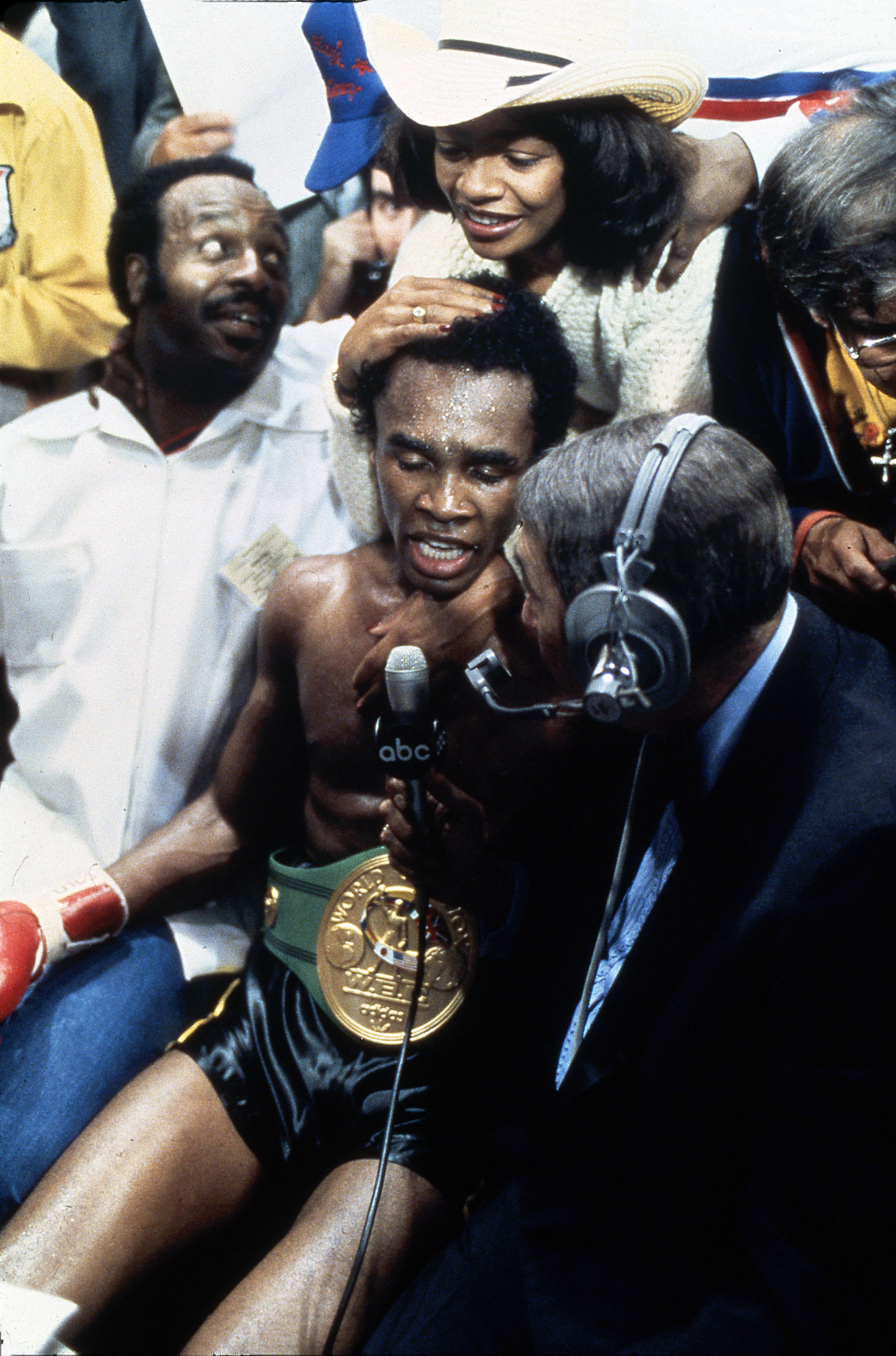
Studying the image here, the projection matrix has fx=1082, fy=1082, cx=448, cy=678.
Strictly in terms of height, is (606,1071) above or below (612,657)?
below

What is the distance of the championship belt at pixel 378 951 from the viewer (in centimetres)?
164

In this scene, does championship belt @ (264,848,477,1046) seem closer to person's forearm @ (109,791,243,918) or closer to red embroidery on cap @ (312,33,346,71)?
person's forearm @ (109,791,243,918)

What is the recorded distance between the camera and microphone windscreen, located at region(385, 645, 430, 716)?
4.25ft

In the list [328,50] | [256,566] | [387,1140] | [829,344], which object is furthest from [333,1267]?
[328,50]

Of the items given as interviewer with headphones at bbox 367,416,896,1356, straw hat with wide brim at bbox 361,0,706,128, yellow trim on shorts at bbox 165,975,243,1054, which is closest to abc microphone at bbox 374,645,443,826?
interviewer with headphones at bbox 367,416,896,1356

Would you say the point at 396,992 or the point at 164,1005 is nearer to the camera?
the point at 396,992

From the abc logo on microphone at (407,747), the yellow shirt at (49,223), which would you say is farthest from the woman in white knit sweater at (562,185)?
the abc logo on microphone at (407,747)

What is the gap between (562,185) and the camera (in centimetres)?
154

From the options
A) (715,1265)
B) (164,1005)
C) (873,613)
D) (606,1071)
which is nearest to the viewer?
(715,1265)

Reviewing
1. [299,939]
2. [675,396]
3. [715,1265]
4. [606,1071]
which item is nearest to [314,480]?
[675,396]

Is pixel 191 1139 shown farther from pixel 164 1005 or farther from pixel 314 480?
pixel 314 480

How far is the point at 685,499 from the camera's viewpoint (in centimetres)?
116

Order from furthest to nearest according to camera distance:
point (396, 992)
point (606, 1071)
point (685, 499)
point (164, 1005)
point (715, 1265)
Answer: point (164, 1005), point (396, 992), point (606, 1071), point (715, 1265), point (685, 499)

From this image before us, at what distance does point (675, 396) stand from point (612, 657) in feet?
1.86
